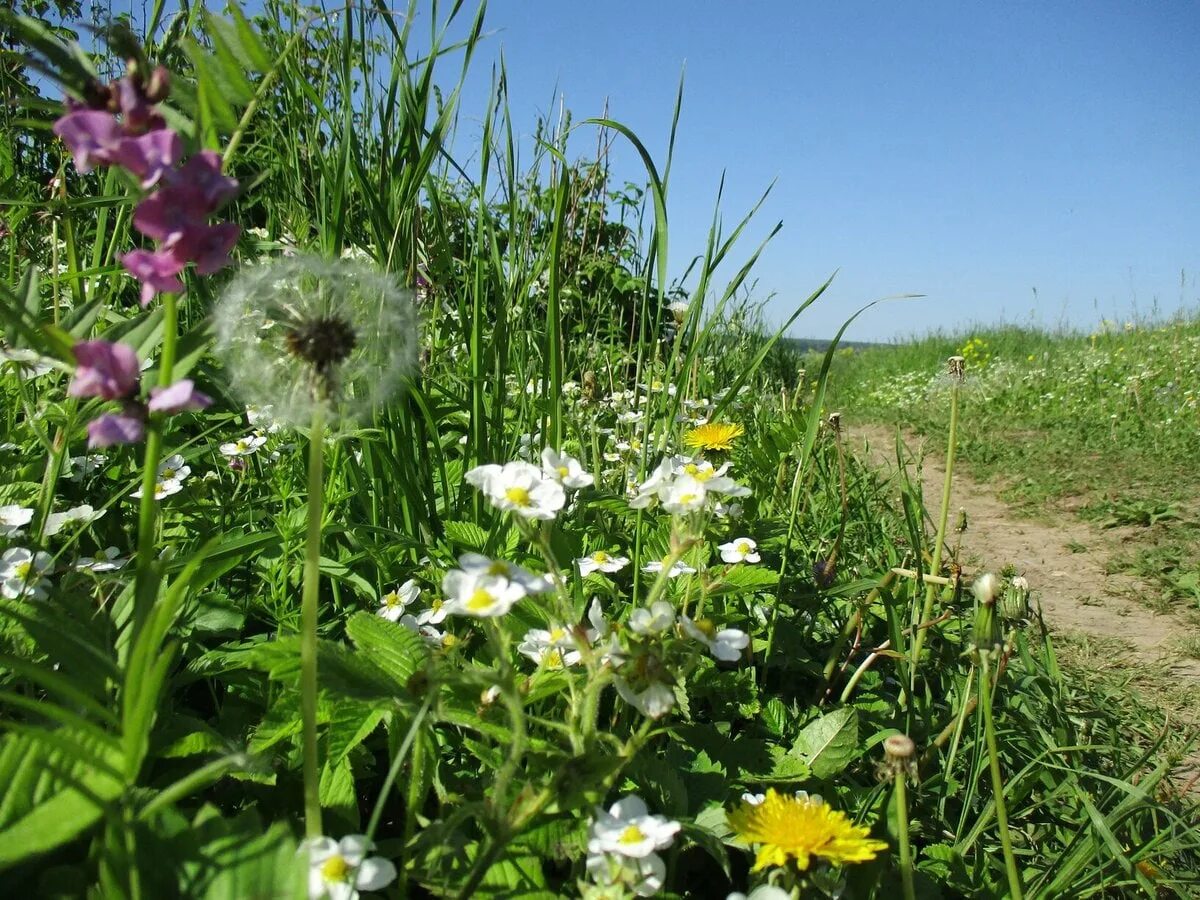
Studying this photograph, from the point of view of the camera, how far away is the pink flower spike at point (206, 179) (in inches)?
20.9

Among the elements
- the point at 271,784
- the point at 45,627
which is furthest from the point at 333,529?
the point at 45,627

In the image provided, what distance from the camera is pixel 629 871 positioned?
74 centimetres

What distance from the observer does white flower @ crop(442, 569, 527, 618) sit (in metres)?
0.68

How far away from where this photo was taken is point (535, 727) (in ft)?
3.56

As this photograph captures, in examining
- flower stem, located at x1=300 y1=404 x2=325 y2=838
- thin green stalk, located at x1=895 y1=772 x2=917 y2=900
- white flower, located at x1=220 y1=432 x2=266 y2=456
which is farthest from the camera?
white flower, located at x1=220 y1=432 x2=266 y2=456

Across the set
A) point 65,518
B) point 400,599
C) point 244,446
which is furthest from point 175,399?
point 244,446

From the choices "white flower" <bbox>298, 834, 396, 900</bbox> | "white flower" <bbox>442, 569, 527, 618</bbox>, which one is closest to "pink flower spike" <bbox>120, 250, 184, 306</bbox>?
"white flower" <bbox>442, 569, 527, 618</bbox>

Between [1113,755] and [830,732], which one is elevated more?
[830,732]

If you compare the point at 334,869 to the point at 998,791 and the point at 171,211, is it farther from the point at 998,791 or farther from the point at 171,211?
the point at 998,791

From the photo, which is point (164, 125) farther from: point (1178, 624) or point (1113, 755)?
point (1178, 624)

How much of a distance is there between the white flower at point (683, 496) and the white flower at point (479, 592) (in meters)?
0.30

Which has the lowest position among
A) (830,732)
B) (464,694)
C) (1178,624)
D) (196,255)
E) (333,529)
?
(1178,624)

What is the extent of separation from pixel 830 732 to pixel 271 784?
784 mm

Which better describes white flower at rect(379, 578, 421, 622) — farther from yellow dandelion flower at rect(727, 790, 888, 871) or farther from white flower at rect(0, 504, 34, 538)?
yellow dandelion flower at rect(727, 790, 888, 871)
